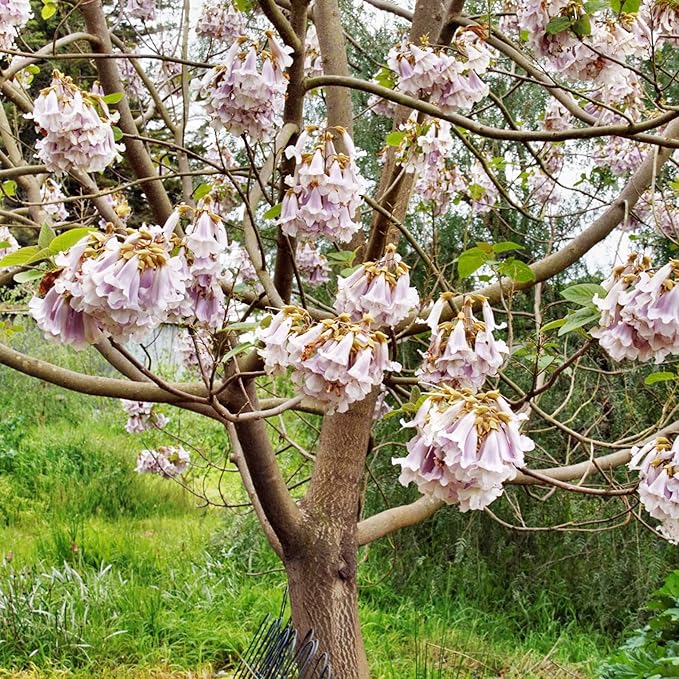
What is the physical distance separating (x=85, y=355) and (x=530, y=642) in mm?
5522

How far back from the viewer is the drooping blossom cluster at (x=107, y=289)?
0.97 metres

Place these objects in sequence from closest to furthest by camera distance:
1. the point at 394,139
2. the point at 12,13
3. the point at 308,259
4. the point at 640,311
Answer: the point at 640,311 < the point at 394,139 < the point at 12,13 < the point at 308,259

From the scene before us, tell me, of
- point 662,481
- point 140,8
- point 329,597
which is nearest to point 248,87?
point 662,481

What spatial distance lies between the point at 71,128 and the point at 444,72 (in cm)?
79

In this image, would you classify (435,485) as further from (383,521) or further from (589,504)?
(589,504)

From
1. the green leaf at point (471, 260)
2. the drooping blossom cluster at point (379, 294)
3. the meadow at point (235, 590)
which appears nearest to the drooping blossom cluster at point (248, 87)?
the drooping blossom cluster at point (379, 294)

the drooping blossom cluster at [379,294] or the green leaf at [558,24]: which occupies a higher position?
the green leaf at [558,24]

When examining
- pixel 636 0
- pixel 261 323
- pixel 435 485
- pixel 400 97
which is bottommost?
pixel 435 485

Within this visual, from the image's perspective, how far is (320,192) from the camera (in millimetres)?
1508

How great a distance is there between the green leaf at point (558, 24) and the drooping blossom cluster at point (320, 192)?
44 centimetres

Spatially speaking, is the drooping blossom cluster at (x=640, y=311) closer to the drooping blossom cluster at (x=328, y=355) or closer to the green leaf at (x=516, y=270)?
the green leaf at (x=516, y=270)

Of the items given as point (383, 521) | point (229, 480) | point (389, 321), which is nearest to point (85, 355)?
point (229, 480)

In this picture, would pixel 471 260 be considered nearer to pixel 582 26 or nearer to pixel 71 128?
pixel 582 26

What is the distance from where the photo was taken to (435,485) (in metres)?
1.16
